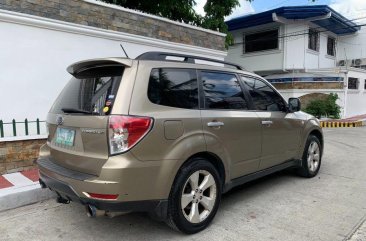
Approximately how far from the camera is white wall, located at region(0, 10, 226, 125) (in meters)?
5.66

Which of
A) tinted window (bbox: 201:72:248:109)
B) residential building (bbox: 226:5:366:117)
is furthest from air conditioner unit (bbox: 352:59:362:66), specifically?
tinted window (bbox: 201:72:248:109)

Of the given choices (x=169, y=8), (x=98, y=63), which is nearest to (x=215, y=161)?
(x=98, y=63)

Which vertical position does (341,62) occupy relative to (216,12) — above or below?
below

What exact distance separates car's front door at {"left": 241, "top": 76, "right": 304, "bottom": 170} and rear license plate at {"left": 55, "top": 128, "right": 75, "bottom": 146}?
7.29 feet

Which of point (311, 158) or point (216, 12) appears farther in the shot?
point (216, 12)

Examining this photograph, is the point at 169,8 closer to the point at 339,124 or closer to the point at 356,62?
the point at 339,124

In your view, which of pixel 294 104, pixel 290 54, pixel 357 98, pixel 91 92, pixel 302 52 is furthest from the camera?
pixel 357 98

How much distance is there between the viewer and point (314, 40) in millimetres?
18984

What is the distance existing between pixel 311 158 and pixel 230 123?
2406 mm

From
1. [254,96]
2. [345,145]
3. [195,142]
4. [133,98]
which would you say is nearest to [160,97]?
[133,98]

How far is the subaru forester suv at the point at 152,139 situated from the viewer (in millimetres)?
2959

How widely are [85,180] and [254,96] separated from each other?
2469mm

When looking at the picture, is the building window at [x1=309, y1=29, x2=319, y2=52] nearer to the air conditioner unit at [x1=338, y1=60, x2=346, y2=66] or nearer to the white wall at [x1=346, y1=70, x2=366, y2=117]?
the white wall at [x1=346, y1=70, x2=366, y2=117]

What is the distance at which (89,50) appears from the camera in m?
6.79
